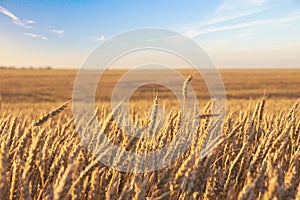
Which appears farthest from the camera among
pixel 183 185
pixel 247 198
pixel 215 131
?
pixel 215 131

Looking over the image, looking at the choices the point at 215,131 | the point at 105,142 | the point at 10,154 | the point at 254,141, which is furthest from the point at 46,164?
the point at 254,141

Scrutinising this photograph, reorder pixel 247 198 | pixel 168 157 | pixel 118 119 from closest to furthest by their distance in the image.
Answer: pixel 247 198
pixel 168 157
pixel 118 119

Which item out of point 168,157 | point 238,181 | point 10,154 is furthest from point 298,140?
point 10,154

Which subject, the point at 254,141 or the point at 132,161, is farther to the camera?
the point at 254,141

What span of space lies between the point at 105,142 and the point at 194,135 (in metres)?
0.62

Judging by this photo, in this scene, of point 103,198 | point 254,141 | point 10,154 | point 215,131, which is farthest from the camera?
point 254,141

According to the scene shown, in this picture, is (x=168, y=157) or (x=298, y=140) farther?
(x=298, y=140)

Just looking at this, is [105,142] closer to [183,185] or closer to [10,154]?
[10,154]

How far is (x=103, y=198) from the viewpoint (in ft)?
3.87

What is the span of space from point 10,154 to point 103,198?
411 millimetres

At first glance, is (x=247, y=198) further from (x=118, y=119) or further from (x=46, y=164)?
(x=118, y=119)

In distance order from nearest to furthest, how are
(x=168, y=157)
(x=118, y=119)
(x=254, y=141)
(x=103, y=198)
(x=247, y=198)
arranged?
(x=247, y=198) → (x=103, y=198) → (x=168, y=157) → (x=118, y=119) → (x=254, y=141)

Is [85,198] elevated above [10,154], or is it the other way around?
[10,154]

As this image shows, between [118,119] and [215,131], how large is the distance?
0.59 m
